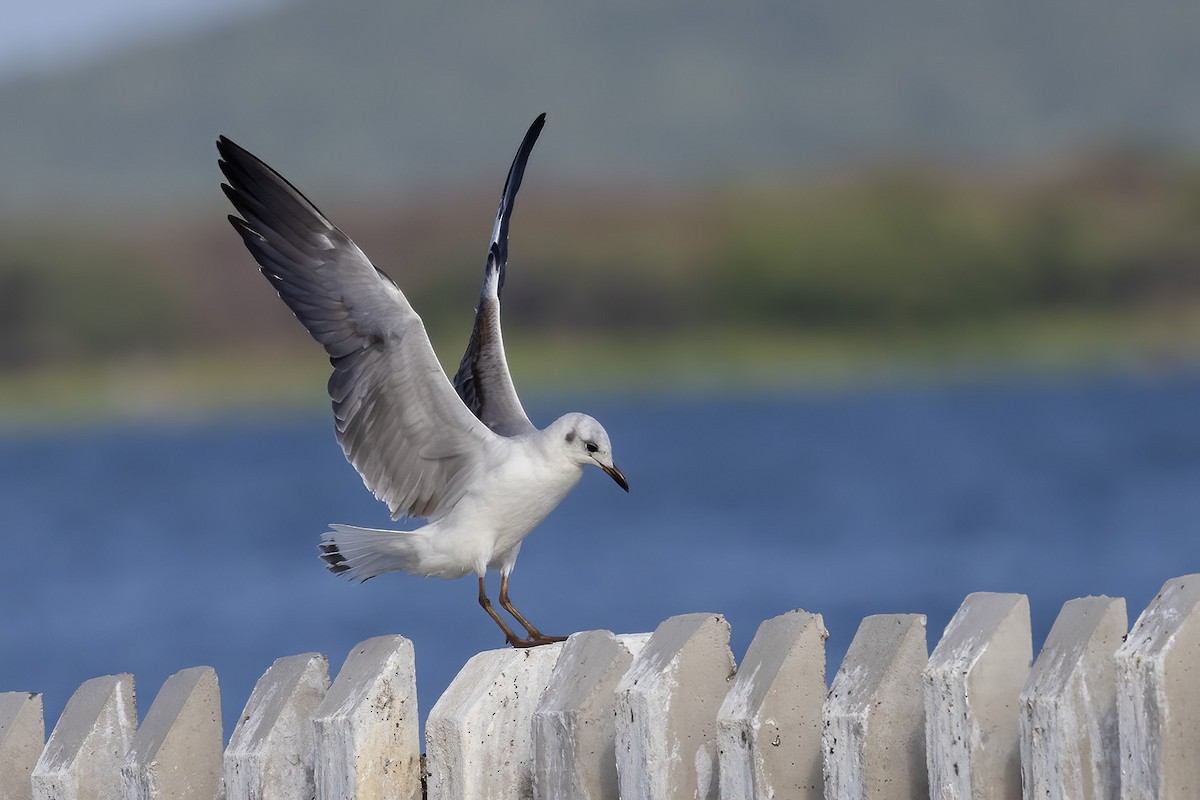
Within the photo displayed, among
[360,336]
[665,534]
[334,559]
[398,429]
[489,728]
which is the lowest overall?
[489,728]

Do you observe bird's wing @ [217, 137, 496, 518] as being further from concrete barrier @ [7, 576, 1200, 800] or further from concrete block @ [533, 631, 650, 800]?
concrete block @ [533, 631, 650, 800]

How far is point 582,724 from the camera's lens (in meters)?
3.55

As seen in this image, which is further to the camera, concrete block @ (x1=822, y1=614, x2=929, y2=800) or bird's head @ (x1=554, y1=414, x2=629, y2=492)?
bird's head @ (x1=554, y1=414, x2=629, y2=492)

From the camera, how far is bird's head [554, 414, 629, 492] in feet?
19.4

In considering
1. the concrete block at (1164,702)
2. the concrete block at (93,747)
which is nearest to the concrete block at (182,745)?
the concrete block at (93,747)

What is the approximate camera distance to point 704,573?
1570 centimetres

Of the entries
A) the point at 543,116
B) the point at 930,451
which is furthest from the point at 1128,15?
the point at 543,116

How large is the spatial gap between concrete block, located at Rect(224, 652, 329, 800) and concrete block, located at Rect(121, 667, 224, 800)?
0.44 feet

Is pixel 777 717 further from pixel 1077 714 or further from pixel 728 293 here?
pixel 728 293

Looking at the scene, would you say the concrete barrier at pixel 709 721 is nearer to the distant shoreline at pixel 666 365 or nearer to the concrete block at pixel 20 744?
the concrete block at pixel 20 744

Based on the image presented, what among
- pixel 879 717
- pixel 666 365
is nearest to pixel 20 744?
pixel 879 717

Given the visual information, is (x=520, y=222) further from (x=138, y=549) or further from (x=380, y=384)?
(x=380, y=384)

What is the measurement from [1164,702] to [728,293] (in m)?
44.7

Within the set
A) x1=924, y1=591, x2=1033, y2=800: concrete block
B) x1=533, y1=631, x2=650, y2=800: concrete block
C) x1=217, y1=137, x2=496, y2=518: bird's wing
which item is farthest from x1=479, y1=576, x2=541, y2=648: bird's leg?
x1=924, y1=591, x2=1033, y2=800: concrete block
